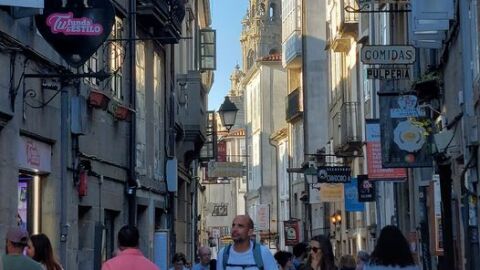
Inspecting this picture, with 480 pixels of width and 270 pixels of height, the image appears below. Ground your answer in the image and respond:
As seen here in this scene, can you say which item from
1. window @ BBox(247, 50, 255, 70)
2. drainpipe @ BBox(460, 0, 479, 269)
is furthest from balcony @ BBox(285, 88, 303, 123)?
drainpipe @ BBox(460, 0, 479, 269)

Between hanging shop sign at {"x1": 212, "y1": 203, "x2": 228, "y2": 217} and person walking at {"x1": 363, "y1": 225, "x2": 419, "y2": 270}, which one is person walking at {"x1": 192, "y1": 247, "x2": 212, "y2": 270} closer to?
person walking at {"x1": 363, "y1": 225, "x2": 419, "y2": 270}

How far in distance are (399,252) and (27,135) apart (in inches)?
294

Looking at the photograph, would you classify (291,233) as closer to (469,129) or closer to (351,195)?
(351,195)

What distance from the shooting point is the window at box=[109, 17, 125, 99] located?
23.2 m

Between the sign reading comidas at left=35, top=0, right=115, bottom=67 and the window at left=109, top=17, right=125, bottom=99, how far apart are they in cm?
675

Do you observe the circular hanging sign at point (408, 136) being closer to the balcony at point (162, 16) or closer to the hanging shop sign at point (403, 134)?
the hanging shop sign at point (403, 134)

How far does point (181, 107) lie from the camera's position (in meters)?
34.4

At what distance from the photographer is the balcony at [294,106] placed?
6694cm

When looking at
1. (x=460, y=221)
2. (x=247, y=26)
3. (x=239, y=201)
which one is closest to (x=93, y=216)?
(x=460, y=221)

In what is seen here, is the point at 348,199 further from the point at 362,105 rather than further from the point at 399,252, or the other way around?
the point at 399,252

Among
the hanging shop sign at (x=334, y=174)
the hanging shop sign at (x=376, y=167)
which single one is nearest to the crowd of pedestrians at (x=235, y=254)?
the hanging shop sign at (x=376, y=167)

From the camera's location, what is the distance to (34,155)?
1694 cm

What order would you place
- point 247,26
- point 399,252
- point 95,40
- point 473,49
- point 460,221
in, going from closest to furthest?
point 399,252 < point 95,40 < point 473,49 < point 460,221 < point 247,26

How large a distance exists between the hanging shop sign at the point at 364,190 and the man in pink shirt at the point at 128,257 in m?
23.3
